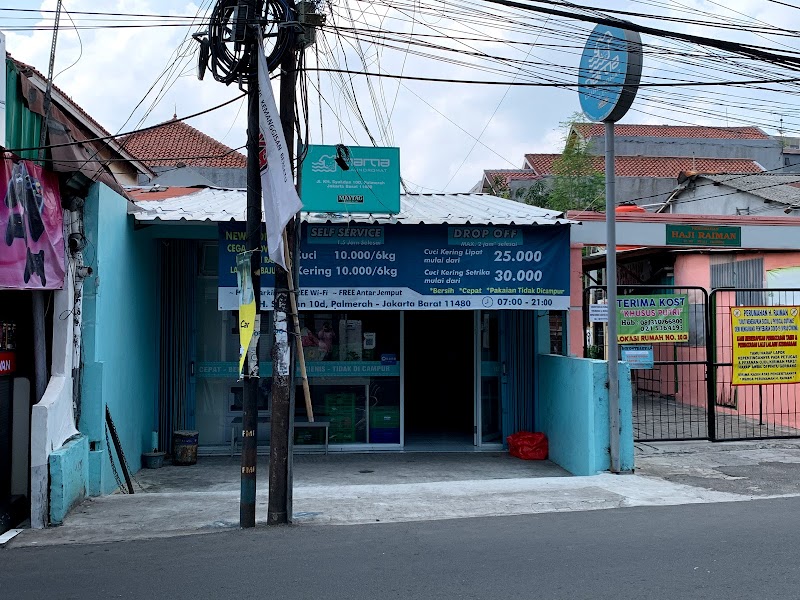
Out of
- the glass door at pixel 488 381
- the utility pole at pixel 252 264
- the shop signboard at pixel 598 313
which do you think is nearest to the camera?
the utility pole at pixel 252 264

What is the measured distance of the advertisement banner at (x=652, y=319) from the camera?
1145 centimetres

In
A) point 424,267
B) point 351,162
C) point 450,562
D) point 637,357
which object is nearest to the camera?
point 450,562

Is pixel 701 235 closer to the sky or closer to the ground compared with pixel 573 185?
closer to the ground

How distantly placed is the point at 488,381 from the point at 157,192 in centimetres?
603

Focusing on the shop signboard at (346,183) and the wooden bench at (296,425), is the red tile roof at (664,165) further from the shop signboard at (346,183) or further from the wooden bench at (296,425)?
the shop signboard at (346,183)

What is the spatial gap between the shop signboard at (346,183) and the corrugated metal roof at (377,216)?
158 millimetres

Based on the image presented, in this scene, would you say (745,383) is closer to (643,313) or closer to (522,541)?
(643,313)

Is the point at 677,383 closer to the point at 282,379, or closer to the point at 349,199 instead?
the point at 349,199

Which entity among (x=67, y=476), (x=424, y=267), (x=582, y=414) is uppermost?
(x=424, y=267)

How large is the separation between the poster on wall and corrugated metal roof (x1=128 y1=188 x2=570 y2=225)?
2078mm

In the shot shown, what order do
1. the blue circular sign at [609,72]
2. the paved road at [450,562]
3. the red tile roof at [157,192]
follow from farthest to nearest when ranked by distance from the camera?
1. the red tile roof at [157,192]
2. the blue circular sign at [609,72]
3. the paved road at [450,562]

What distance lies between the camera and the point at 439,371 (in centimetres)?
1562

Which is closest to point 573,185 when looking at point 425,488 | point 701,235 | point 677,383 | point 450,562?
point 677,383

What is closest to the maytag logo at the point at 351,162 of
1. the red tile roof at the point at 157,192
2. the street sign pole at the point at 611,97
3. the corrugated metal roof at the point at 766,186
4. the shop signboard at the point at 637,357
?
the street sign pole at the point at 611,97
